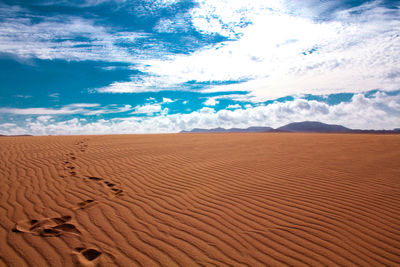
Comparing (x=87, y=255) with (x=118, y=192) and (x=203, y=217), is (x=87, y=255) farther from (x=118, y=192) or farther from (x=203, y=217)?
(x=118, y=192)

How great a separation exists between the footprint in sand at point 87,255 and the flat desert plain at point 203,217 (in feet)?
0.04

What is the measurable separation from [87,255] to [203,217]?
65.2 inches

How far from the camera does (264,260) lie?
251 centimetres

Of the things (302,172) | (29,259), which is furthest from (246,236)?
(302,172)

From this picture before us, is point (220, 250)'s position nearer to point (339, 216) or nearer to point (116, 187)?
point (339, 216)

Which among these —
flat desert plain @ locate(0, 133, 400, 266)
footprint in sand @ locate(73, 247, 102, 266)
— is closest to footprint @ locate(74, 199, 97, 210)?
flat desert plain @ locate(0, 133, 400, 266)

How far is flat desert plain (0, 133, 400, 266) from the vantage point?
259cm

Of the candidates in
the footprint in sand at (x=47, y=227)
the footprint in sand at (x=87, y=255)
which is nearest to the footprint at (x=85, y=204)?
the footprint in sand at (x=47, y=227)

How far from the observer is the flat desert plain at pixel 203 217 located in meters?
2.59

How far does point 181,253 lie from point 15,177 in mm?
5588

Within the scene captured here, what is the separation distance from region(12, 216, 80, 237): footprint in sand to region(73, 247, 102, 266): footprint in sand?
0.48 m

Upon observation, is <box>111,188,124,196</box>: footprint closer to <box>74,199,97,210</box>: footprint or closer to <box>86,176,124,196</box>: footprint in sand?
<box>86,176,124,196</box>: footprint in sand

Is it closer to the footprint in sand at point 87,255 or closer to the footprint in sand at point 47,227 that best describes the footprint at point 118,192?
the footprint in sand at point 47,227

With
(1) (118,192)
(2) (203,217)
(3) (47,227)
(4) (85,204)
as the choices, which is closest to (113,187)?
(1) (118,192)
